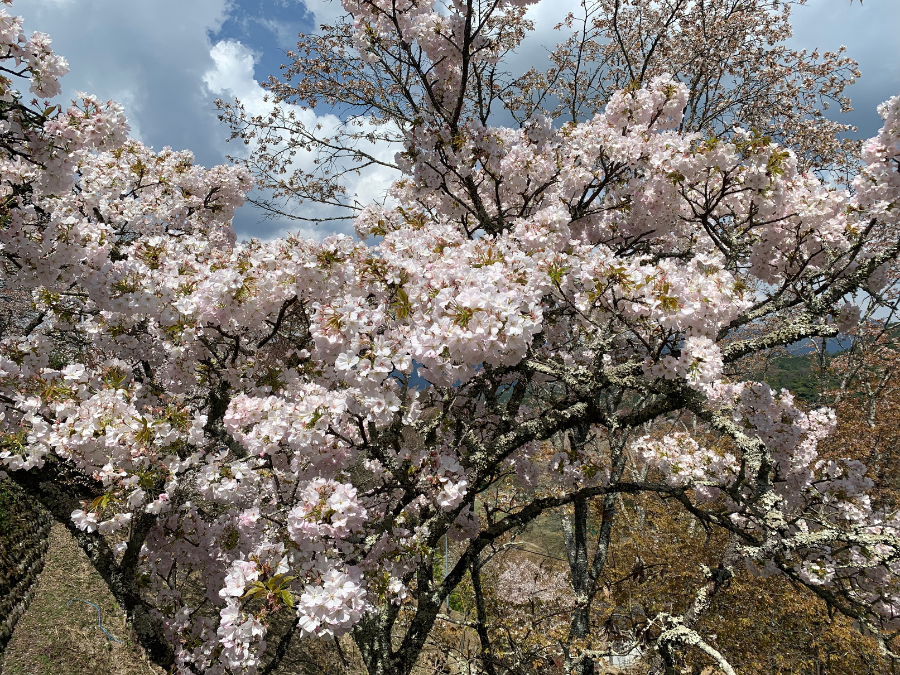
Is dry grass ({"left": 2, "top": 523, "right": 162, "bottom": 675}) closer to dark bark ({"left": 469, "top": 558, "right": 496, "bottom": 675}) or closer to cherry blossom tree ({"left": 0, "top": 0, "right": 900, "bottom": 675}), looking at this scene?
dark bark ({"left": 469, "top": 558, "right": 496, "bottom": 675})

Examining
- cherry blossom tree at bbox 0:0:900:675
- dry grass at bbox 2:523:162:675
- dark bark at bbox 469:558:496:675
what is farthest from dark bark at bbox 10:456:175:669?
dry grass at bbox 2:523:162:675

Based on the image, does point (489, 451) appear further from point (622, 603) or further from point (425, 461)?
point (622, 603)

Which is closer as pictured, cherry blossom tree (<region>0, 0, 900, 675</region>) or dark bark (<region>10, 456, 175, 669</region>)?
cherry blossom tree (<region>0, 0, 900, 675</region>)

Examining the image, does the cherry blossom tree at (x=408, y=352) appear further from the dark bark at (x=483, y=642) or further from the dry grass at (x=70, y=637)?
the dry grass at (x=70, y=637)

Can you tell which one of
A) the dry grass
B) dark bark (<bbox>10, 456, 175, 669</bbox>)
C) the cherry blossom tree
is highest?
Result: the cherry blossom tree

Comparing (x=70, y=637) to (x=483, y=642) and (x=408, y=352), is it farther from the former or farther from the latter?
(x=408, y=352)

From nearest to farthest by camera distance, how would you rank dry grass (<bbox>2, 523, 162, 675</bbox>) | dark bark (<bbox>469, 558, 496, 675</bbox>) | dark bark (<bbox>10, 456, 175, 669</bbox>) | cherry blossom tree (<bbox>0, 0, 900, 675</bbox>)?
cherry blossom tree (<bbox>0, 0, 900, 675</bbox>) → dark bark (<bbox>10, 456, 175, 669</bbox>) → dark bark (<bbox>469, 558, 496, 675</bbox>) → dry grass (<bbox>2, 523, 162, 675</bbox>)

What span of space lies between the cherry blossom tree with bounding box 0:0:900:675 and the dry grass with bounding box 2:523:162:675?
5.36 metres

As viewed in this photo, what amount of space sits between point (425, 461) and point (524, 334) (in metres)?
1.35

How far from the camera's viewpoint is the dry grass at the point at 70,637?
7133 millimetres

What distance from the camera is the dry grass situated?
713cm

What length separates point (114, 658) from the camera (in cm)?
757

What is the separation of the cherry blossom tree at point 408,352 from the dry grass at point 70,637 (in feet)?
17.6

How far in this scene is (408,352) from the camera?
2.48 metres
